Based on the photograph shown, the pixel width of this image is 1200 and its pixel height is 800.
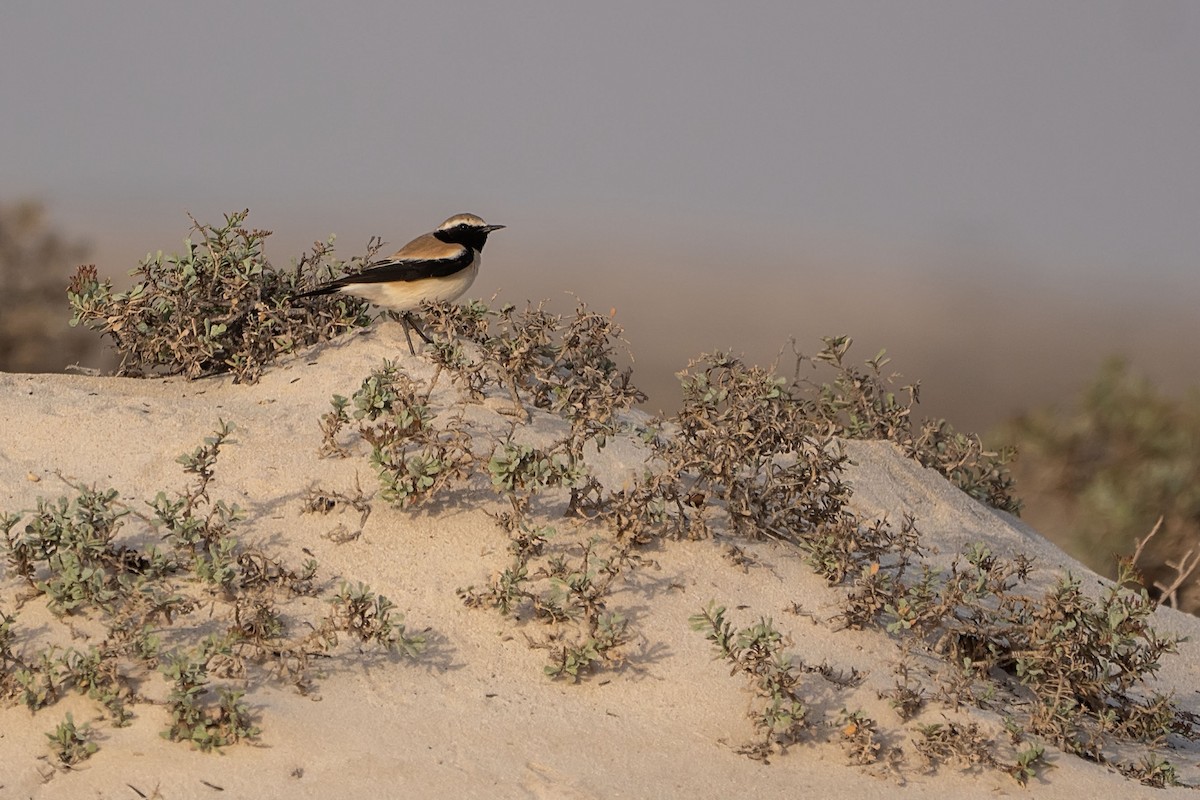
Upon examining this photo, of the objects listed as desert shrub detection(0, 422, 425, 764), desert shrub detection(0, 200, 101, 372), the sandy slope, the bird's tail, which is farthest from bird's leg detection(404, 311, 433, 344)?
desert shrub detection(0, 200, 101, 372)

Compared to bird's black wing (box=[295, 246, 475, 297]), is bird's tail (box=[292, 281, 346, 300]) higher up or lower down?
lower down

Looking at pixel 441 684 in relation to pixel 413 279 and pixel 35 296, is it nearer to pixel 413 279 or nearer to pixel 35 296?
pixel 413 279

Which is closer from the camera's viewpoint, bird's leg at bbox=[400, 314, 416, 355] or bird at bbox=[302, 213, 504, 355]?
bird's leg at bbox=[400, 314, 416, 355]

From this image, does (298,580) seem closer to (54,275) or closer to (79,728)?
(79,728)

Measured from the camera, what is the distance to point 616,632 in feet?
16.2

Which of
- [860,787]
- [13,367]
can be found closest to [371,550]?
[860,787]

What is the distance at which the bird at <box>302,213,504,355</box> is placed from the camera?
7105 millimetres

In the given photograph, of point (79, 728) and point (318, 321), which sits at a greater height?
point (318, 321)

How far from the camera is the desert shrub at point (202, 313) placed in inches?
276

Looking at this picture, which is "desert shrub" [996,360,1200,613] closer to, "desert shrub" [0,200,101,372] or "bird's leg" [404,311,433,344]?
"bird's leg" [404,311,433,344]

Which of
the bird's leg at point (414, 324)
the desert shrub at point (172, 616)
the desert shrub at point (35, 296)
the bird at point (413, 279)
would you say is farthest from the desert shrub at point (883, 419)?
the desert shrub at point (35, 296)

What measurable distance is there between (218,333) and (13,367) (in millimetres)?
4690

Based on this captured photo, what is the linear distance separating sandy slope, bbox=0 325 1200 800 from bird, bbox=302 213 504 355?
64cm

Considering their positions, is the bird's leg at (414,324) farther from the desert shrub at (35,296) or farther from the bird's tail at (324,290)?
the desert shrub at (35,296)
